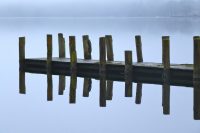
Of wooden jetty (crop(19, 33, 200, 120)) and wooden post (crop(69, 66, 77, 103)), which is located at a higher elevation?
wooden jetty (crop(19, 33, 200, 120))

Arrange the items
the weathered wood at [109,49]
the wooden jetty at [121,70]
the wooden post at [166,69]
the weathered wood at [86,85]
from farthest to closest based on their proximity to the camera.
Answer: the weathered wood at [86,85], the weathered wood at [109,49], the wooden post at [166,69], the wooden jetty at [121,70]

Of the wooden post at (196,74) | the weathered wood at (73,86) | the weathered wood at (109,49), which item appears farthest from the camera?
the weathered wood at (109,49)

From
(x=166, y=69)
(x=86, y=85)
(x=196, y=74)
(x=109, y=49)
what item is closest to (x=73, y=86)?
(x=109, y=49)

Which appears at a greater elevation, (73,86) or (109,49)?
(109,49)

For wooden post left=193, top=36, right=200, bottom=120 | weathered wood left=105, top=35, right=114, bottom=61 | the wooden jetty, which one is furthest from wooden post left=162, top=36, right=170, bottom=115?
weathered wood left=105, top=35, right=114, bottom=61

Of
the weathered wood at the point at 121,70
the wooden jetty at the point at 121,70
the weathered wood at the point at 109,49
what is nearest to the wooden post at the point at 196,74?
the wooden jetty at the point at 121,70

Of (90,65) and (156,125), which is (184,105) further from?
(90,65)

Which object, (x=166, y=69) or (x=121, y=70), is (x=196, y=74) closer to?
(x=166, y=69)

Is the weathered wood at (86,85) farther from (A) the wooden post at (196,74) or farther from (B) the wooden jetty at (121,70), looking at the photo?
(A) the wooden post at (196,74)

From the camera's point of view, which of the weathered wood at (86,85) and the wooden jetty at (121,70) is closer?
the wooden jetty at (121,70)

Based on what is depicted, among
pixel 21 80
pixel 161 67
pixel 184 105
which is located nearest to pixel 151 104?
pixel 184 105

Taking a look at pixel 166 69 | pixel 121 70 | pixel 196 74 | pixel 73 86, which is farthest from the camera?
pixel 73 86

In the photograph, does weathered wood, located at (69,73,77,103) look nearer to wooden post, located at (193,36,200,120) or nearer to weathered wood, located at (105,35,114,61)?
weathered wood, located at (105,35,114,61)

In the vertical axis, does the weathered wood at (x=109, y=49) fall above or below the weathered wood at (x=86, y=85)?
above
